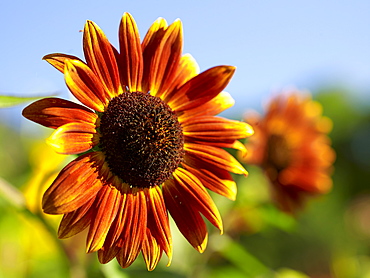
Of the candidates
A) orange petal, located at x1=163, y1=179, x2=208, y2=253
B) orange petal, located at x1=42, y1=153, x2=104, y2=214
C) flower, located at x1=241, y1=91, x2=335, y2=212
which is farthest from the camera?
flower, located at x1=241, y1=91, x2=335, y2=212

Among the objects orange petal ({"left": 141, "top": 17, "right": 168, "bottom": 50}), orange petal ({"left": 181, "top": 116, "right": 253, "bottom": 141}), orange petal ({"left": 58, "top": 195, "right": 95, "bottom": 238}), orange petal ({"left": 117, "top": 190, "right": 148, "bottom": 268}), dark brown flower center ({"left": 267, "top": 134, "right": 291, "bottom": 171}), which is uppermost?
orange petal ({"left": 141, "top": 17, "right": 168, "bottom": 50})

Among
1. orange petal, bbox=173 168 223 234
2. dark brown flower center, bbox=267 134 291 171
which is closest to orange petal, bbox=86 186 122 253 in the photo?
orange petal, bbox=173 168 223 234

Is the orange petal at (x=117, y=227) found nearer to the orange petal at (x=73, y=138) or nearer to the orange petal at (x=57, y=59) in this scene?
the orange petal at (x=73, y=138)

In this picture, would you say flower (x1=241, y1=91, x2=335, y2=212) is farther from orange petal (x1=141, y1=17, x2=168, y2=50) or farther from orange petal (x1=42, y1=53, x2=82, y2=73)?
orange petal (x1=42, y1=53, x2=82, y2=73)

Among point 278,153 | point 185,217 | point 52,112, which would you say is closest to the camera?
point 52,112

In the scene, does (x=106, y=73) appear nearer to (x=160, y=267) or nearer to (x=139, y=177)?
(x=139, y=177)

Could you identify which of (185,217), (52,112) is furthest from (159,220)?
(52,112)

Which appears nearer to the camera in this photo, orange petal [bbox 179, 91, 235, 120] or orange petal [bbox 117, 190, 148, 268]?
orange petal [bbox 117, 190, 148, 268]

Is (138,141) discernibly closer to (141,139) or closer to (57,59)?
(141,139)
